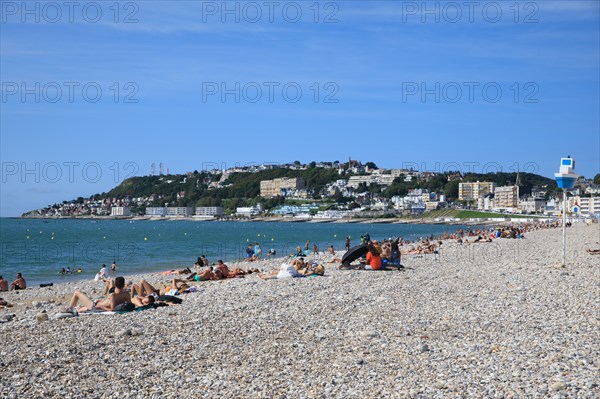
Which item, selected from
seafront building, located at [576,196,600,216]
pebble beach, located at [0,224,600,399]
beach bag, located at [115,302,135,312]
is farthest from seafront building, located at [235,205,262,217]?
beach bag, located at [115,302,135,312]

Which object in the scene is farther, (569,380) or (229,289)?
(229,289)

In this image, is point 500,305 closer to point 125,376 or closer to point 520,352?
point 520,352

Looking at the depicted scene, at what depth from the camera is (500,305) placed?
1129cm

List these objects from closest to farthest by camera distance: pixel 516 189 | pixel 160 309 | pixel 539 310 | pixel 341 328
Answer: pixel 341 328 < pixel 539 310 < pixel 160 309 < pixel 516 189

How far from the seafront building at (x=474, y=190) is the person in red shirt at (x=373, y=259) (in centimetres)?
16155

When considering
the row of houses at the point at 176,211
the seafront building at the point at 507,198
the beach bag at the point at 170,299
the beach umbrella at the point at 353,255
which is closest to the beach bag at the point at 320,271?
the beach umbrella at the point at 353,255

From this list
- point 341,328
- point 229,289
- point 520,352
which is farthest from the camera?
point 229,289

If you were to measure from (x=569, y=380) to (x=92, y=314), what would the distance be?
25.7 ft

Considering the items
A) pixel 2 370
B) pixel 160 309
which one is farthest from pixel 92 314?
pixel 2 370

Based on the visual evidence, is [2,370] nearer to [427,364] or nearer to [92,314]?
[92,314]

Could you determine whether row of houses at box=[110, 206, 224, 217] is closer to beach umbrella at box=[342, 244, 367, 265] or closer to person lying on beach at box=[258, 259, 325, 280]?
beach umbrella at box=[342, 244, 367, 265]

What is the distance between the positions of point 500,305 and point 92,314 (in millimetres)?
7004

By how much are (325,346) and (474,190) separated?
590ft

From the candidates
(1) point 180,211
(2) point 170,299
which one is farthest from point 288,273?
(1) point 180,211
